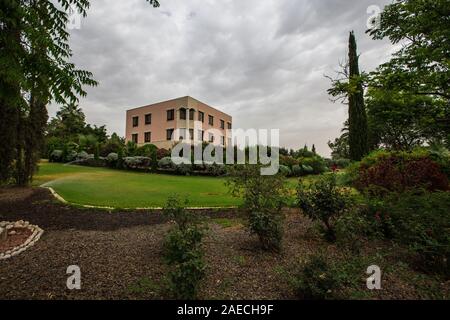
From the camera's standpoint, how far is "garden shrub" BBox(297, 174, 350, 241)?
4828 millimetres

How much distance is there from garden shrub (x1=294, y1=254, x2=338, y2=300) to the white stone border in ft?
15.7

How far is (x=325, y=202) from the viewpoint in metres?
4.86

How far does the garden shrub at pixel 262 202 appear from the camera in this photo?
4.36 m

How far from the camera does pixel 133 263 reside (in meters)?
3.82

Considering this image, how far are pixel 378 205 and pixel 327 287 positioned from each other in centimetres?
353

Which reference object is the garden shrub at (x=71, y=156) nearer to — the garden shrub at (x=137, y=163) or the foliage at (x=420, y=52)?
the garden shrub at (x=137, y=163)

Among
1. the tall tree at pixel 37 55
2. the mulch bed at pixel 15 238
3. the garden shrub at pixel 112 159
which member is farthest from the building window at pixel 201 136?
the tall tree at pixel 37 55

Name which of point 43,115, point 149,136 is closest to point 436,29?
point 43,115

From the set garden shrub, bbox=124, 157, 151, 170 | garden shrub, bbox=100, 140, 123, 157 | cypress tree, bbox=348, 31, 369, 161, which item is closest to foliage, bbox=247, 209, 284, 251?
cypress tree, bbox=348, 31, 369, 161

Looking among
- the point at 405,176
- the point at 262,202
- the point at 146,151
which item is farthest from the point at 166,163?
the point at 405,176

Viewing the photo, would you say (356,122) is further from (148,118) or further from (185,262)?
(148,118)

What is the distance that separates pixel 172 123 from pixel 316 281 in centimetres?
3018
